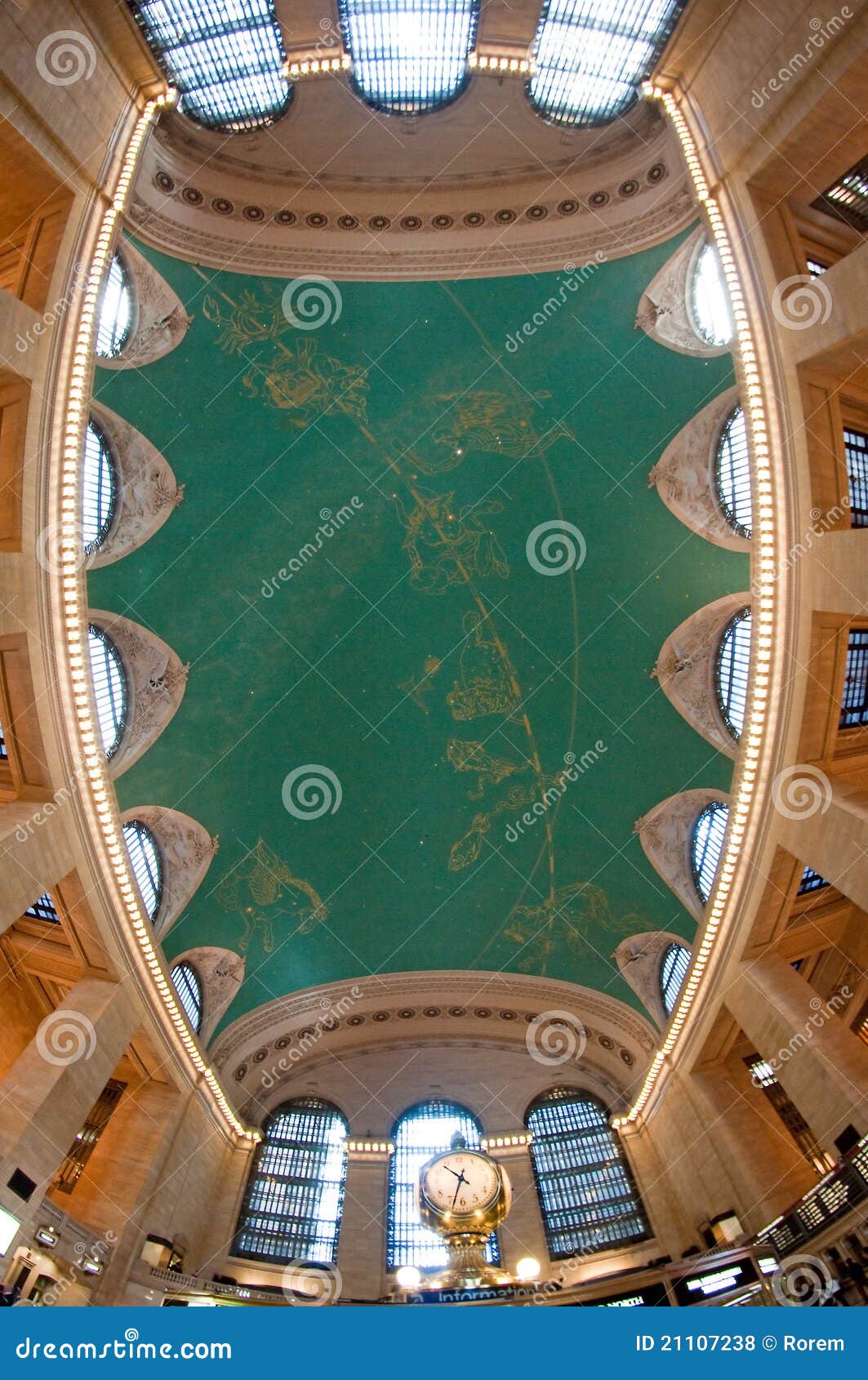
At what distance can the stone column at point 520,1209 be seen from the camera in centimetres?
1789

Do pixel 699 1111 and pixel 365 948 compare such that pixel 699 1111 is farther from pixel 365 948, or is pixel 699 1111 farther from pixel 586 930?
pixel 365 948

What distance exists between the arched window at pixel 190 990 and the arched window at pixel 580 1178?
31.9 ft

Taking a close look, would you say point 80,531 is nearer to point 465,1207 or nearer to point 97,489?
point 97,489

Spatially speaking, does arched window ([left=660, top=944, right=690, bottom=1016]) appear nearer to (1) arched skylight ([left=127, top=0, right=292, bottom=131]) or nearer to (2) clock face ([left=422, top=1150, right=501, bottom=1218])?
(2) clock face ([left=422, top=1150, right=501, bottom=1218])

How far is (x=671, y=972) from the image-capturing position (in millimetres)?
19938

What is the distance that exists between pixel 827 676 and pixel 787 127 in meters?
8.20

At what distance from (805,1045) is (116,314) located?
61.1 ft

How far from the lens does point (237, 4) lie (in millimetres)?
12562

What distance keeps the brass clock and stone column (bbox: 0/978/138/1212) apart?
638cm

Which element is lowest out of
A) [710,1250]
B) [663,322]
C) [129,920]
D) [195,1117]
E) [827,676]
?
[710,1250]

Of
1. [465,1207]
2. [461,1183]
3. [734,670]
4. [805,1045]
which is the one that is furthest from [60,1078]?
[734,670]

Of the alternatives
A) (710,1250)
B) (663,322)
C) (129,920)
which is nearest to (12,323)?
(129,920)

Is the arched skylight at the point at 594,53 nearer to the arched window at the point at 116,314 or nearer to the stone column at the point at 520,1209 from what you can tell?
the arched window at the point at 116,314

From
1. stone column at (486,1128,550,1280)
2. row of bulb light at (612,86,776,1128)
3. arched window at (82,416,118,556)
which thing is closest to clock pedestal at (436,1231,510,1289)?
row of bulb light at (612,86,776,1128)
